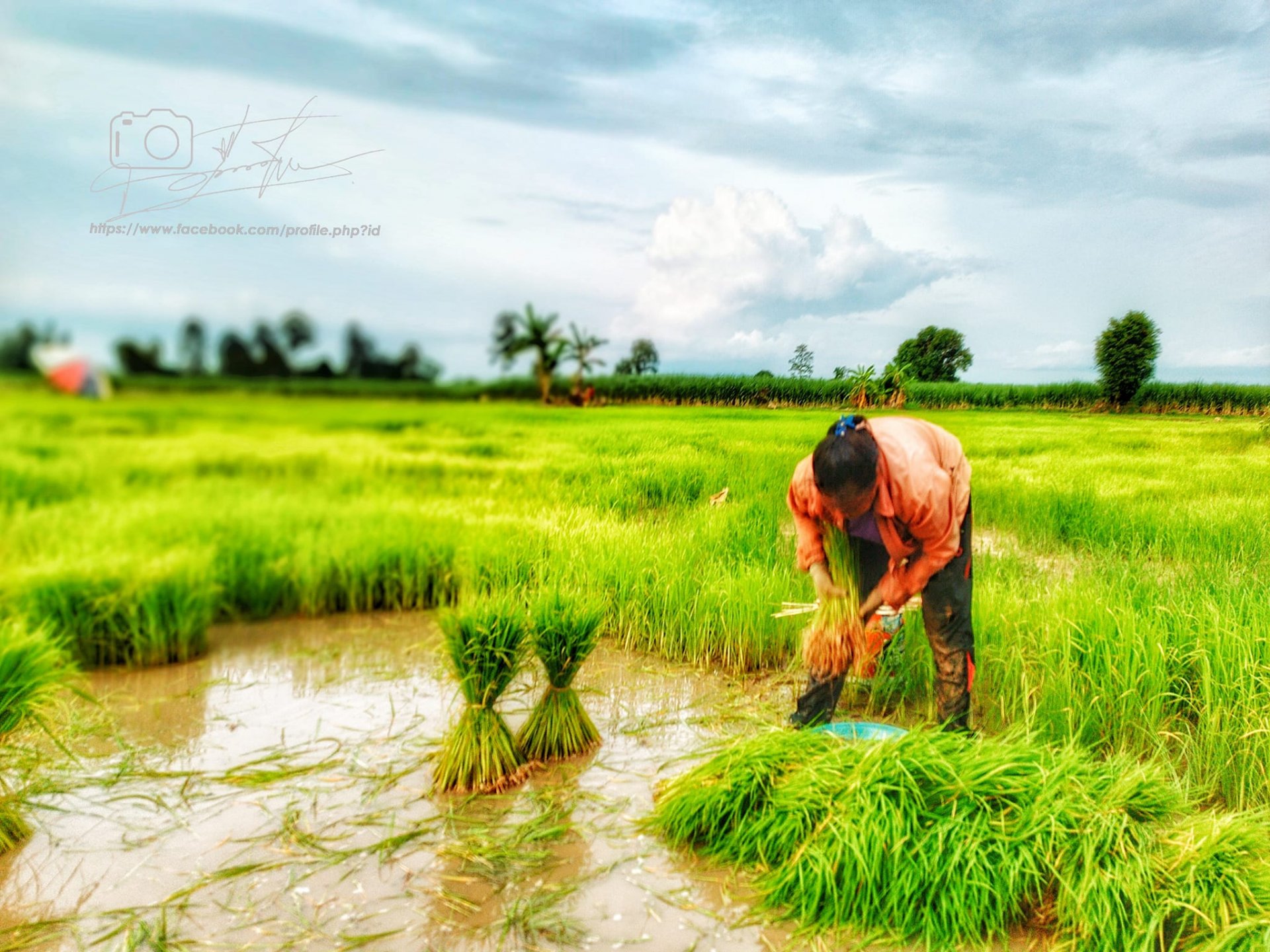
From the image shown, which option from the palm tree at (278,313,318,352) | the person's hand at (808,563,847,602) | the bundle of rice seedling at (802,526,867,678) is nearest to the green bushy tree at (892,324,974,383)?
the bundle of rice seedling at (802,526,867,678)

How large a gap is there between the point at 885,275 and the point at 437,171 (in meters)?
2.13

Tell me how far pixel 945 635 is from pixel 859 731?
445 mm

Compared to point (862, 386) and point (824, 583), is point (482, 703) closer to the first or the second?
point (824, 583)

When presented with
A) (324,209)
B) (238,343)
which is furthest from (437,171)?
(238,343)

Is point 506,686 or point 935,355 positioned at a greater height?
point 935,355

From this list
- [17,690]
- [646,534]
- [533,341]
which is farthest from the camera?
[646,534]

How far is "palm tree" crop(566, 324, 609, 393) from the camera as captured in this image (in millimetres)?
3988

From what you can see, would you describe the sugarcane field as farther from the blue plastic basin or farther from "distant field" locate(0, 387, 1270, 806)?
the blue plastic basin

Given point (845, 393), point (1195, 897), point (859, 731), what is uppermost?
point (845, 393)

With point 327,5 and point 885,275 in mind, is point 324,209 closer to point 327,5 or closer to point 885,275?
point 327,5

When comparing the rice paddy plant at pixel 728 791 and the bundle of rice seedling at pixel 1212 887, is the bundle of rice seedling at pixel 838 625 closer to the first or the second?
the rice paddy plant at pixel 728 791

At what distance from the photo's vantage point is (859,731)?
273cm

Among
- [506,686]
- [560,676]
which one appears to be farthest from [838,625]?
[506,686]

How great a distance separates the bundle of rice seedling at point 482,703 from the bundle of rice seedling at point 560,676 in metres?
0.08
